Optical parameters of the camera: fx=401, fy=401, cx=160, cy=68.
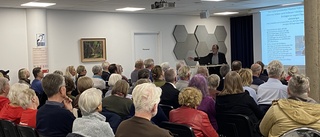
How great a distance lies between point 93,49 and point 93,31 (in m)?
0.49

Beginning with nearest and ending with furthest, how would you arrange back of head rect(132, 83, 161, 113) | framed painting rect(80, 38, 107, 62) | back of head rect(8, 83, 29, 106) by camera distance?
1. back of head rect(132, 83, 161, 113)
2. back of head rect(8, 83, 29, 106)
3. framed painting rect(80, 38, 107, 62)

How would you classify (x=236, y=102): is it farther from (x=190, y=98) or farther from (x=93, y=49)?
(x=93, y=49)

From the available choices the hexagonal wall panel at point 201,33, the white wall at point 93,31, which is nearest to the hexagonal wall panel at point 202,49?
the hexagonal wall panel at point 201,33

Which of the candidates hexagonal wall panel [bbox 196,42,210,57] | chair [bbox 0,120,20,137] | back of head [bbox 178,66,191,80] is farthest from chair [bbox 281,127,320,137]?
hexagonal wall panel [bbox 196,42,210,57]

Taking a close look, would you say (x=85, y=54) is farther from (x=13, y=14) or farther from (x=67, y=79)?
(x=67, y=79)

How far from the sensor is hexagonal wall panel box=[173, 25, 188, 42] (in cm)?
1289

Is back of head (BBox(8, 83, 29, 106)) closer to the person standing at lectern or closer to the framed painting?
the framed painting

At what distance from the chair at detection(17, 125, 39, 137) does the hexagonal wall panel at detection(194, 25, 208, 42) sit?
10.2 metres

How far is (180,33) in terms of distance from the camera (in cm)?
1302

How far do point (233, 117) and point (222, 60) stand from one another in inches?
300

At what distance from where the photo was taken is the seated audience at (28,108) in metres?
3.87

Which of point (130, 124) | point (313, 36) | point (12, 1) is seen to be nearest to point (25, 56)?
point (12, 1)

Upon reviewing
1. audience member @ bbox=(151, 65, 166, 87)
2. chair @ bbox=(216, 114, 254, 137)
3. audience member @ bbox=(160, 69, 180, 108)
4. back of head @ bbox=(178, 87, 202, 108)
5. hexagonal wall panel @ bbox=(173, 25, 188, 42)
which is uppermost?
hexagonal wall panel @ bbox=(173, 25, 188, 42)

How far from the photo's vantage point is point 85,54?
1084 centimetres
